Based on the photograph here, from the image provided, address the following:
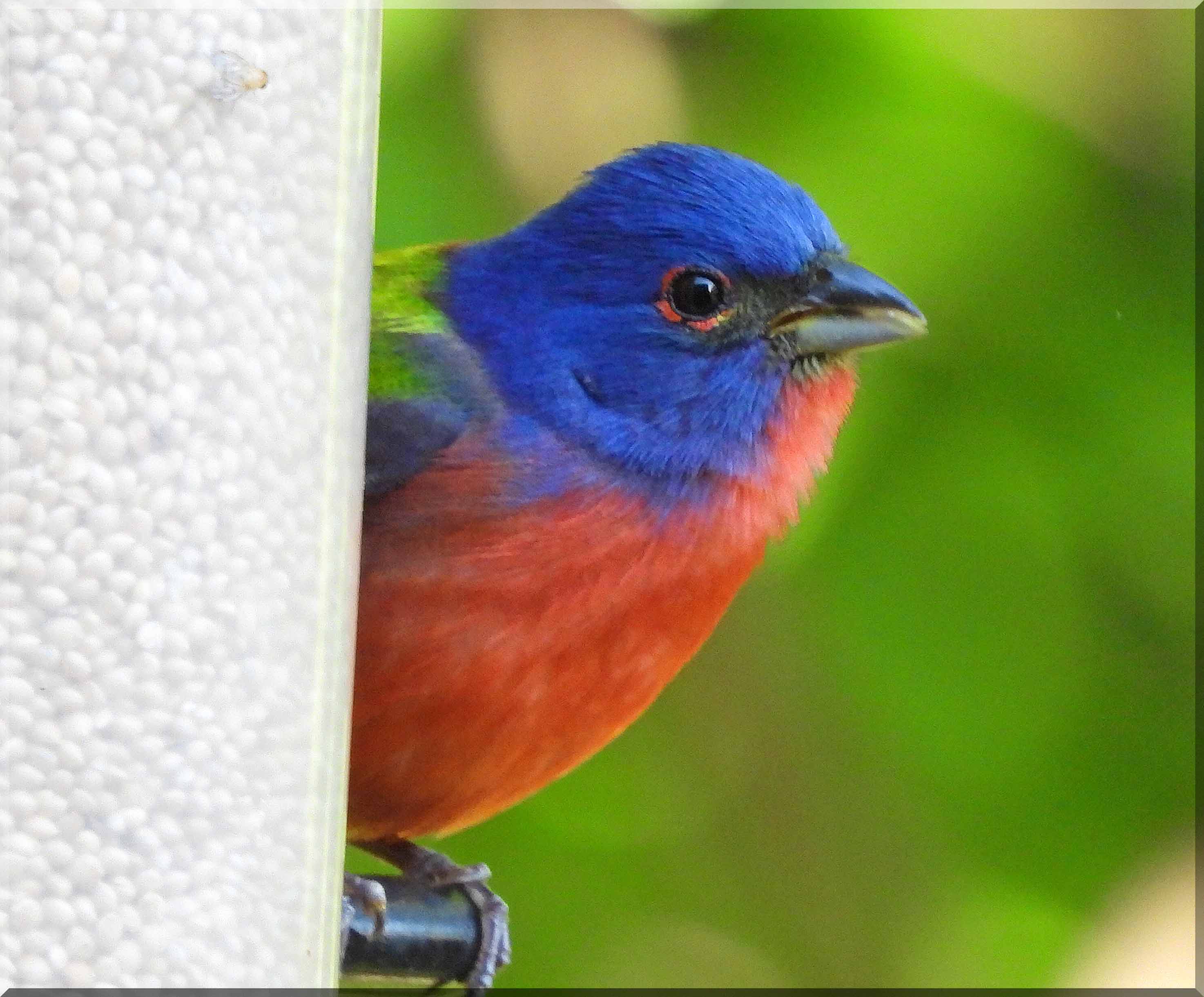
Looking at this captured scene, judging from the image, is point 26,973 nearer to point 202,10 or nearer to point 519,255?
point 202,10

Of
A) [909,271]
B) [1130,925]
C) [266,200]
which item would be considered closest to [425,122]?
[909,271]

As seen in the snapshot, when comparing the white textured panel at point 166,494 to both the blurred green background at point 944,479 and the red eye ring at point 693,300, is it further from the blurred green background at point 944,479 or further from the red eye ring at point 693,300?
the blurred green background at point 944,479

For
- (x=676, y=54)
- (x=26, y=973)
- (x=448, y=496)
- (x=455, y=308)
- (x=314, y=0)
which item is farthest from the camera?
(x=676, y=54)

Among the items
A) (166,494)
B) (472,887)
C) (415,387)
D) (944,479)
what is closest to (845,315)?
(415,387)

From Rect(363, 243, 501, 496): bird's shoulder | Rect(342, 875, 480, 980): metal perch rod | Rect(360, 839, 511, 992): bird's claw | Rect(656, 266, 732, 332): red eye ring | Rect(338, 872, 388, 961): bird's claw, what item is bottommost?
Rect(360, 839, 511, 992): bird's claw

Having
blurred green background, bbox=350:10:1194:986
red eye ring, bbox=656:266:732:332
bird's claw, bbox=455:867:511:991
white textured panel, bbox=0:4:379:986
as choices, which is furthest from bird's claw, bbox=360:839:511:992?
red eye ring, bbox=656:266:732:332

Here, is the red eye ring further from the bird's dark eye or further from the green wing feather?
the green wing feather

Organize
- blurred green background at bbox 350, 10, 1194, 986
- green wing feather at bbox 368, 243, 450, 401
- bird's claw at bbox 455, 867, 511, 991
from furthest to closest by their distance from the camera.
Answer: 1. blurred green background at bbox 350, 10, 1194, 986
2. green wing feather at bbox 368, 243, 450, 401
3. bird's claw at bbox 455, 867, 511, 991
